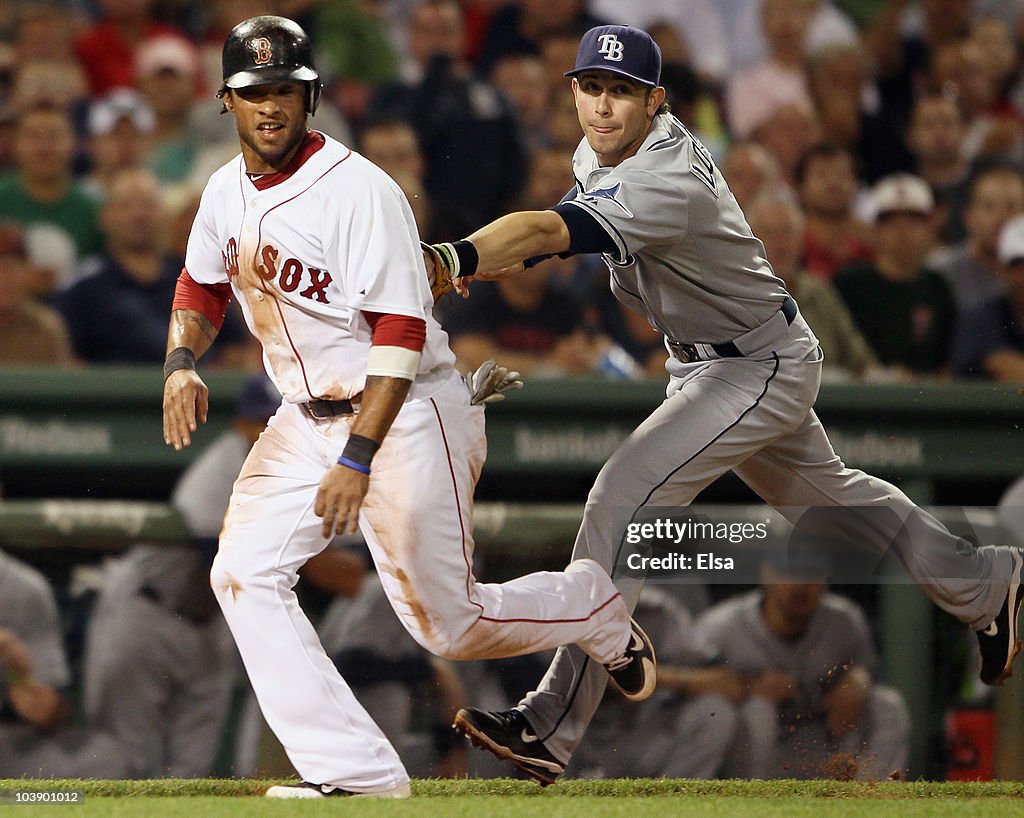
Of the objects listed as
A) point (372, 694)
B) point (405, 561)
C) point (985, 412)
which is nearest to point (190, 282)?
point (405, 561)

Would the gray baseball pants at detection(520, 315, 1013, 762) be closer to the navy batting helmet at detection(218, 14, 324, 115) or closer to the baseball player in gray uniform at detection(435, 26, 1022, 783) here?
the baseball player in gray uniform at detection(435, 26, 1022, 783)

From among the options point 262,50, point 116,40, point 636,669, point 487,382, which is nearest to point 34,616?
point 487,382

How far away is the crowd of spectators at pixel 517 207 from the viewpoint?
4.46 meters

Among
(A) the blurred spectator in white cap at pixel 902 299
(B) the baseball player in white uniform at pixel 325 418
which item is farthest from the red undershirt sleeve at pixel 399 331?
(A) the blurred spectator in white cap at pixel 902 299

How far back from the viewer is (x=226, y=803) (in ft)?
11.1

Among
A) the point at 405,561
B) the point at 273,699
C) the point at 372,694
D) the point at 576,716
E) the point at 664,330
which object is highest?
the point at 664,330

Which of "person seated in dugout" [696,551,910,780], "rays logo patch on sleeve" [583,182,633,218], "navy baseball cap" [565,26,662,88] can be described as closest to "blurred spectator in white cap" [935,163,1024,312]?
"person seated in dugout" [696,551,910,780]

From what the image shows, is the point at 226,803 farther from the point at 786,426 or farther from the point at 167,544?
the point at 786,426

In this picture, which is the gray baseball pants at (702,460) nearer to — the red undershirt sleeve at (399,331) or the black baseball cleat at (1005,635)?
the black baseball cleat at (1005,635)

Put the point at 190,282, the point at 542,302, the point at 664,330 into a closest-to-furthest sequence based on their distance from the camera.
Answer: the point at 190,282
the point at 664,330
the point at 542,302

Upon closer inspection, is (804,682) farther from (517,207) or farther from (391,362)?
(517,207)

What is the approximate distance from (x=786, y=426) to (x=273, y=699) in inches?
57.8

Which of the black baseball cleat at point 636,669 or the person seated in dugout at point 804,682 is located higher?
the black baseball cleat at point 636,669

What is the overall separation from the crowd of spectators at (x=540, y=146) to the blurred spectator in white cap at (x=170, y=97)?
0.4 inches
